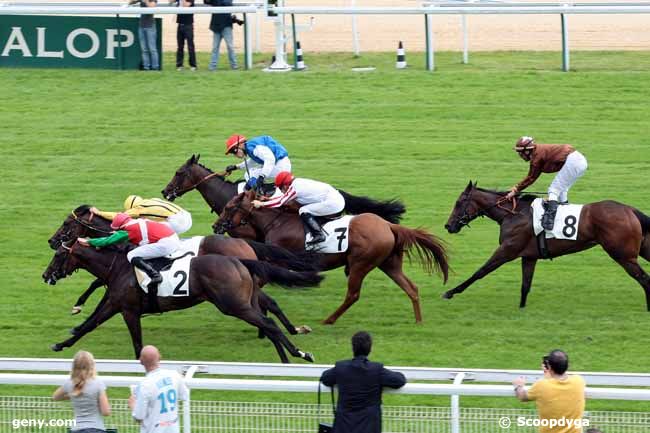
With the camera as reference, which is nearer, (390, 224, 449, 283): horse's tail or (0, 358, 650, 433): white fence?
(0, 358, 650, 433): white fence

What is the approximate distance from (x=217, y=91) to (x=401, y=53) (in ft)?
8.68

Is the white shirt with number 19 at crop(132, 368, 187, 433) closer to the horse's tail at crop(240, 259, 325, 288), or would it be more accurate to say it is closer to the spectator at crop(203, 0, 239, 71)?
→ the horse's tail at crop(240, 259, 325, 288)

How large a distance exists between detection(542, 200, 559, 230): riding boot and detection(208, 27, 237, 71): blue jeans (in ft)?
25.9

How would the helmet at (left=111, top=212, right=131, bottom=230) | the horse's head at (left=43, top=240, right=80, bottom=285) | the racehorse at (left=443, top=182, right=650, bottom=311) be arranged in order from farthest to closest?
the racehorse at (left=443, top=182, right=650, bottom=311) < the horse's head at (left=43, top=240, right=80, bottom=285) < the helmet at (left=111, top=212, right=131, bottom=230)

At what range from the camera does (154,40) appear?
60.9 feet

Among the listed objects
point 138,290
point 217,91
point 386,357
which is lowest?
point 386,357

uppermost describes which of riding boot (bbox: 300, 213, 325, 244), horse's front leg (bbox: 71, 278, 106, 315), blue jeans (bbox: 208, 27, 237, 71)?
blue jeans (bbox: 208, 27, 237, 71)

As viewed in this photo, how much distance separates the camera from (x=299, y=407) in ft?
25.8

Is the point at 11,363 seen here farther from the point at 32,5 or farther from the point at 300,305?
the point at 32,5

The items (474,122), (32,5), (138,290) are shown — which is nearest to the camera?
(138,290)

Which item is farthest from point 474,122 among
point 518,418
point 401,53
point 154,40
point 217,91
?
point 518,418

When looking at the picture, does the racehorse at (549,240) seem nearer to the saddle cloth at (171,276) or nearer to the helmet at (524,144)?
the helmet at (524,144)

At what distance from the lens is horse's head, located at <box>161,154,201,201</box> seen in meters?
12.4

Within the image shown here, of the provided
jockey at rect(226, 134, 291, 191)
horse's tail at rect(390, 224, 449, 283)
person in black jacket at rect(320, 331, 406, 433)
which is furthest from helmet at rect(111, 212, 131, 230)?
person in black jacket at rect(320, 331, 406, 433)
